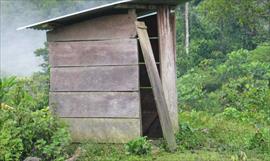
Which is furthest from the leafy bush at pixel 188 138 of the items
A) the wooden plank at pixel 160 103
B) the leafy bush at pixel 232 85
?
the leafy bush at pixel 232 85

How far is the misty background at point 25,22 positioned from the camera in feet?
123

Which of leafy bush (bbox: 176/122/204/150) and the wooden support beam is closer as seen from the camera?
the wooden support beam

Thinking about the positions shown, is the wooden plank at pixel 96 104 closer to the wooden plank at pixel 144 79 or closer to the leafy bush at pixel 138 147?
the leafy bush at pixel 138 147

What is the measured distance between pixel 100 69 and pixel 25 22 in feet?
120

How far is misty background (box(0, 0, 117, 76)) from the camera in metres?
37.5

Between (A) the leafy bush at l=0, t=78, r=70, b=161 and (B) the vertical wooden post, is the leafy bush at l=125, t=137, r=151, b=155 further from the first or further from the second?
Answer: (B) the vertical wooden post

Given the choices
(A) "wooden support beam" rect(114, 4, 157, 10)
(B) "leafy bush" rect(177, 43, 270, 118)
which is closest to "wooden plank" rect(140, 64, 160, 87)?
(A) "wooden support beam" rect(114, 4, 157, 10)

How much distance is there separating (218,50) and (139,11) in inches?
638

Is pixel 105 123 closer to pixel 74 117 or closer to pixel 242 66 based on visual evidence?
pixel 74 117

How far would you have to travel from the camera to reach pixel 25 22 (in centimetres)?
4091

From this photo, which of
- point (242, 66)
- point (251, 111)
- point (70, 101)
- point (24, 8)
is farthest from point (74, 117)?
point (24, 8)

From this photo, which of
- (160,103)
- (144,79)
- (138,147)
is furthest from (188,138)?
(144,79)

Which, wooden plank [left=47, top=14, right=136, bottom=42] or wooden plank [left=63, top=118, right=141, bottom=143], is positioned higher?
wooden plank [left=47, top=14, right=136, bottom=42]

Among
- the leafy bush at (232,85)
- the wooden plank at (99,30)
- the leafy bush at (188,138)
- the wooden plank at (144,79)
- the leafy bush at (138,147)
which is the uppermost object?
the wooden plank at (99,30)
